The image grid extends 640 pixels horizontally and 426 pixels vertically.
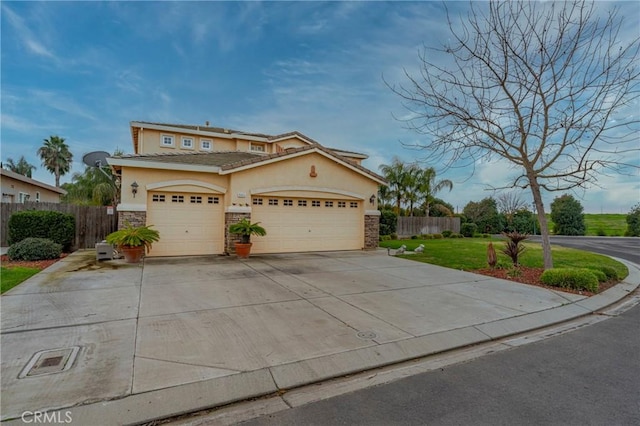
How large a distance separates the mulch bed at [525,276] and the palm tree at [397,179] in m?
17.7

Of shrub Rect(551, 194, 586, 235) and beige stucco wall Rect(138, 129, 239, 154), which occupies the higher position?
beige stucco wall Rect(138, 129, 239, 154)

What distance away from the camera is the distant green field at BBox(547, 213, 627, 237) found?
38750 millimetres

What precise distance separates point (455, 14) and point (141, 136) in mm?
17405

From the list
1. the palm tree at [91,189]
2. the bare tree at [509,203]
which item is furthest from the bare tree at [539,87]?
the bare tree at [509,203]

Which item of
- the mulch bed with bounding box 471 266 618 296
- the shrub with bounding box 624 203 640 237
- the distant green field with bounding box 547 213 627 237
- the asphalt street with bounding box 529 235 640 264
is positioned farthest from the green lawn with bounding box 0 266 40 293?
the distant green field with bounding box 547 213 627 237

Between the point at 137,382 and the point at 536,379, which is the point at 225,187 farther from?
the point at 536,379

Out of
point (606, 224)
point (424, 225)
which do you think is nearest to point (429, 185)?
point (424, 225)

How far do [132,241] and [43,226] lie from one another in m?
4.84

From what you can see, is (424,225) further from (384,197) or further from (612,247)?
(612,247)

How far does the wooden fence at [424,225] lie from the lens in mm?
24797

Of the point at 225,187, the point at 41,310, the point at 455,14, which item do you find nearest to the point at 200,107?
the point at 225,187

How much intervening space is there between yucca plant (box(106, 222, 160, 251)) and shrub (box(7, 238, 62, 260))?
2342 mm

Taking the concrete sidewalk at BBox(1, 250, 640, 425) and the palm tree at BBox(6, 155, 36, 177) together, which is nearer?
the concrete sidewalk at BBox(1, 250, 640, 425)

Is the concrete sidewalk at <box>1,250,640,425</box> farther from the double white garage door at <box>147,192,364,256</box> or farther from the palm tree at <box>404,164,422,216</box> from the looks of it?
the palm tree at <box>404,164,422,216</box>
